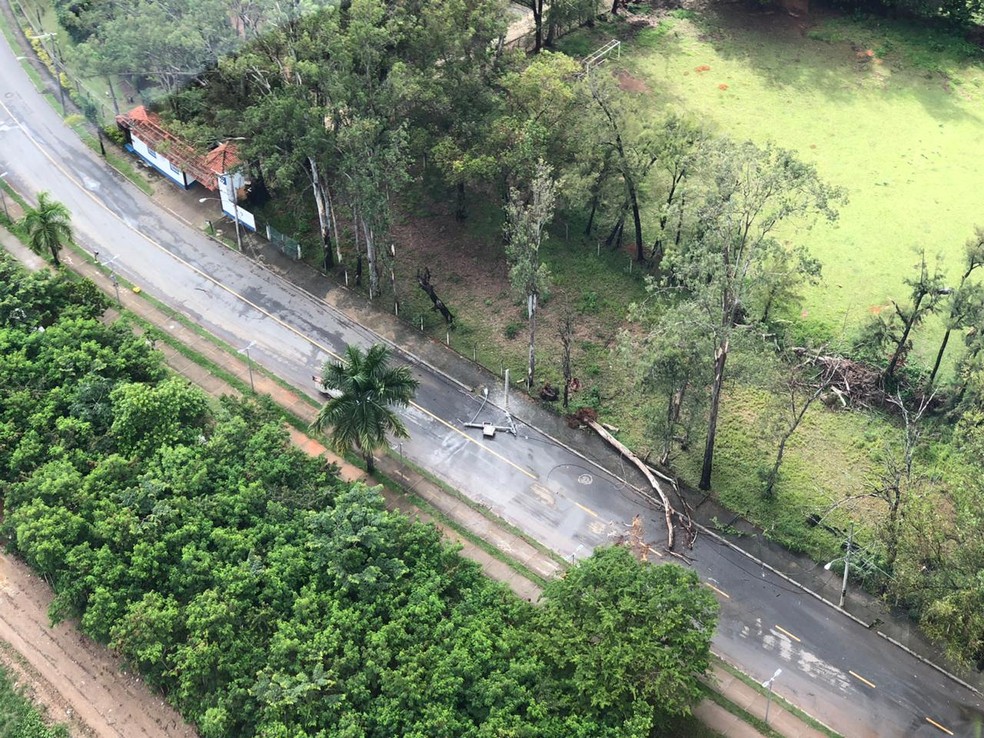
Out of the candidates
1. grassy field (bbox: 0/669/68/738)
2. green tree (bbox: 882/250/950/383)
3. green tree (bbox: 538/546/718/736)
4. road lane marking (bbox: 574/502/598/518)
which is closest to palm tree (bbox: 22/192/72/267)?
grassy field (bbox: 0/669/68/738)

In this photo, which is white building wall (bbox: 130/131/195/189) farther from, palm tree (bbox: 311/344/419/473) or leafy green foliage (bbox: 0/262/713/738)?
palm tree (bbox: 311/344/419/473)

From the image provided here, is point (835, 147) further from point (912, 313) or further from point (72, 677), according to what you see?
point (72, 677)

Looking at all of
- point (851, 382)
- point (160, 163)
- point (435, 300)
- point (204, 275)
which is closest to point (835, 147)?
point (851, 382)

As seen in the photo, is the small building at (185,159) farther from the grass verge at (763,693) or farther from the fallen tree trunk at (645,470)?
the grass verge at (763,693)

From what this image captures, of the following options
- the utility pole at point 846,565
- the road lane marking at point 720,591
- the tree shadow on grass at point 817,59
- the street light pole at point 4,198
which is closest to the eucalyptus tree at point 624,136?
the utility pole at point 846,565

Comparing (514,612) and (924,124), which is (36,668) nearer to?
(514,612)

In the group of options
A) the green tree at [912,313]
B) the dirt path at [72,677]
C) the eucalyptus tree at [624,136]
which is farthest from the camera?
the eucalyptus tree at [624,136]

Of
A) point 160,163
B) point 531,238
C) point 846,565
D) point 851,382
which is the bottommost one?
point 846,565
